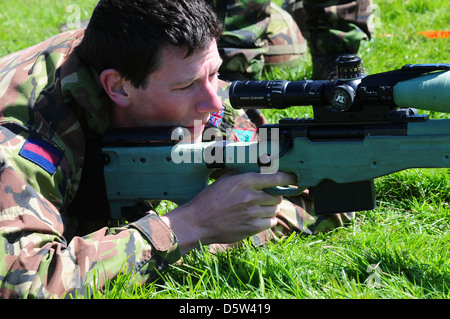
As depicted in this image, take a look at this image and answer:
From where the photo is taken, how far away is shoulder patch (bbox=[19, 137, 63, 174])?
9.92ft

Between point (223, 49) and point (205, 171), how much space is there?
94.2 inches

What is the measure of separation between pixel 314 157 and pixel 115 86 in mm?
1014

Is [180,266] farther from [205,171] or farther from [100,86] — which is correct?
[100,86]

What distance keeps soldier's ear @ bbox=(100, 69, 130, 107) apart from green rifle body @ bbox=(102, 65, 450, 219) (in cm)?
22

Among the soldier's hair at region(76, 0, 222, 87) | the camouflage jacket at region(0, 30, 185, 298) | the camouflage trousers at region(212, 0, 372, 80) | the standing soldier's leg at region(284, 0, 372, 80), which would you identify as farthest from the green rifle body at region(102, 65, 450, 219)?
the standing soldier's leg at region(284, 0, 372, 80)

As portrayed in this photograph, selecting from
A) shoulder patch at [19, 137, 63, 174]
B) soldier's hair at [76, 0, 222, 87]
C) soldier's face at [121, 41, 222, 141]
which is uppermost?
soldier's hair at [76, 0, 222, 87]

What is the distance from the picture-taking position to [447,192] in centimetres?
421

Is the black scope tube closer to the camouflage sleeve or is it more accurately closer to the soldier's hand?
the soldier's hand

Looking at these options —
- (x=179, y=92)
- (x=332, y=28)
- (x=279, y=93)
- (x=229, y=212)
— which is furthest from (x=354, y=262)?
(x=332, y=28)

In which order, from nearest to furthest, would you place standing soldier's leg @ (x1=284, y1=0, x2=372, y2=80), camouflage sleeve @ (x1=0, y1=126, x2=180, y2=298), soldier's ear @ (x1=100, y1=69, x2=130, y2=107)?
camouflage sleeve @ (x1=0, y1=126, x2=180, y2=298)
soldier's ear @ (x1=100, y1=69, x2=130, y2=107)
standing soldier's leg @ (x1=284, y1=0, x2=372, y2=80)

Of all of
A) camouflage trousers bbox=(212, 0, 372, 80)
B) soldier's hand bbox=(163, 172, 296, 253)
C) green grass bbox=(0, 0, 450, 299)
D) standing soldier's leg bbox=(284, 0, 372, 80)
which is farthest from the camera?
standing soldier's leg bbox=(284, 0, 372, 80)

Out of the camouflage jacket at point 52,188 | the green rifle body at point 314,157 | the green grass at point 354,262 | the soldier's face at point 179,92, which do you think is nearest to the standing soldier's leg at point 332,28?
the green grass at point 354,262

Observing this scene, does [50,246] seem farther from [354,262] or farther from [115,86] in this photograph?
[354,262]

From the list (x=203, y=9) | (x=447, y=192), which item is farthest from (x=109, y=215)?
(x=447, y=192)
